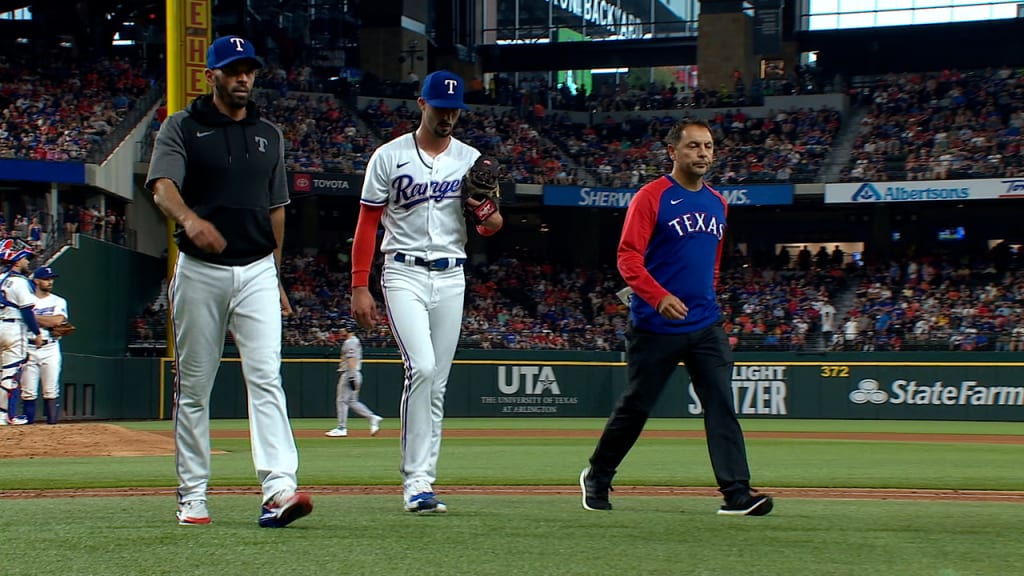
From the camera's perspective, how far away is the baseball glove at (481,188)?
6.04m

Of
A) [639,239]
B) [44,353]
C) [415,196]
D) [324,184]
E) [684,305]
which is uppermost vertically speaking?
[324,184]

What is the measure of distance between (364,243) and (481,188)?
646 mm

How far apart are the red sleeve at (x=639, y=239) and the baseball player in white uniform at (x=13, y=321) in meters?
9.66

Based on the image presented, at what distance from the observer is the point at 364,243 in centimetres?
613

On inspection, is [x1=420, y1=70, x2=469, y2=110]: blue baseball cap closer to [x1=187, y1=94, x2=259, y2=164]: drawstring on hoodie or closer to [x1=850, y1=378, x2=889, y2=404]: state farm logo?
[x1=187, y1=94, x2=259, y2=164]: drawstring on hoodie

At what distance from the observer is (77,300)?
25047mm

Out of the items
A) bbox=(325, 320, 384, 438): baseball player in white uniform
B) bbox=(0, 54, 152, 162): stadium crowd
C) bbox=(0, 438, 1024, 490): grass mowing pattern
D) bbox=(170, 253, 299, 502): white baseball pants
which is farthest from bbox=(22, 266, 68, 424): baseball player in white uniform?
bbox=(0, 54, 152, 162): stadium crowd

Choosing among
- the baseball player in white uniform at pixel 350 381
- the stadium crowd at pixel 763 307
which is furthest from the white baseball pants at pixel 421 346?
the stadium crowd at pixel 763 307

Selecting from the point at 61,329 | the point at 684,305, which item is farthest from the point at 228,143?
the point at 61,329

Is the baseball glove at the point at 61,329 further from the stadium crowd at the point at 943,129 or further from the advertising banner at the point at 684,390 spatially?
the stadium crowd at the point at 943,129

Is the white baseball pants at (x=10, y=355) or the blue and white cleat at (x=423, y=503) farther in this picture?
the white baseball pants at (x=10, y=355)

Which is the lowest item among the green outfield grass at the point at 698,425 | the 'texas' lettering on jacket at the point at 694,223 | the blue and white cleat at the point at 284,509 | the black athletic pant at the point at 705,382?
the green outfield grass at the point at 698,425

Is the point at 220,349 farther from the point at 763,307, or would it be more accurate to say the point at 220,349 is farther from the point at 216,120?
the point at 763,307

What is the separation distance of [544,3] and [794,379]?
25.3 metres
